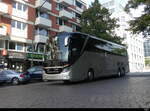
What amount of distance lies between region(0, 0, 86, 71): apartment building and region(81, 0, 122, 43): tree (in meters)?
4.02

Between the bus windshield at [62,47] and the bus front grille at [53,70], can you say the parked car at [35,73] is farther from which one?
the bus windshield at [62,47]

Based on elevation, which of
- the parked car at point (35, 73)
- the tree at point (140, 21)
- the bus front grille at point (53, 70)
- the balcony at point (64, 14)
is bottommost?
the parked car at point (35, 73)

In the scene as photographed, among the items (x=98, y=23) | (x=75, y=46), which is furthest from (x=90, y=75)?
(x=98, y=23)

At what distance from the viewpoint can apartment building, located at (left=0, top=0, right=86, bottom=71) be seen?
24.8 m

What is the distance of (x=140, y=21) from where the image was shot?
55.5ft

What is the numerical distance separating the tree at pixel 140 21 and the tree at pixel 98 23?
1364 cm

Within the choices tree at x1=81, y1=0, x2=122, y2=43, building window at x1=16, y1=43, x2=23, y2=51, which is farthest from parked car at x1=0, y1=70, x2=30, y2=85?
tree at x1=81, y1=0, x2=122, y2=43

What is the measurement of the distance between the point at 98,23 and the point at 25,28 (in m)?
13.2

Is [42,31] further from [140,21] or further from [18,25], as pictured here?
[140,21]

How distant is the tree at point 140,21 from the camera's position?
16.6 metres

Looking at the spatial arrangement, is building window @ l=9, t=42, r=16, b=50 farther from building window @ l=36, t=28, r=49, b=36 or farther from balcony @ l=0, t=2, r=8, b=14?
building window @ l=36, t=28, r=49, b=36

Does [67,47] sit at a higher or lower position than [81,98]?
higher

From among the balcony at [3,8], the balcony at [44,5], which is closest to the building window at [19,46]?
the balcony at [3,8]

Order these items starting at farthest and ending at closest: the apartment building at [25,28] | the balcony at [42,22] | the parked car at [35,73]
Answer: the balcony at [42,22] → the apartment building at [25,28] → the parked car at [35,73]
